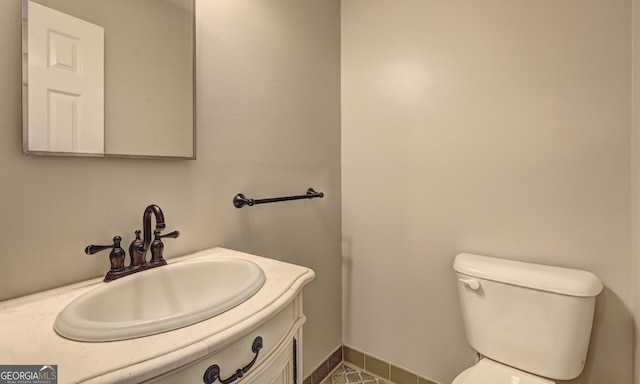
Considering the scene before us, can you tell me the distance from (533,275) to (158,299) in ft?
4.26

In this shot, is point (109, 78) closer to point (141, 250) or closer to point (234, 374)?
point (141, 250)

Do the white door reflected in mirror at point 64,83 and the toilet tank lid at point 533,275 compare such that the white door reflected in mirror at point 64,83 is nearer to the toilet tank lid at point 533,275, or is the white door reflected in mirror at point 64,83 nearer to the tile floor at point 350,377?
the toilet tank lid at point 533,275

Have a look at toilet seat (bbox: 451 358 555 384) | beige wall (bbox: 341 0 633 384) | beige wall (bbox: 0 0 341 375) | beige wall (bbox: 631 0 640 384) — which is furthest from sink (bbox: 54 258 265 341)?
beige wall (bbox: 631 0 640 384)

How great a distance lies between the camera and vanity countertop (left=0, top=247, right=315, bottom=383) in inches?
15.8

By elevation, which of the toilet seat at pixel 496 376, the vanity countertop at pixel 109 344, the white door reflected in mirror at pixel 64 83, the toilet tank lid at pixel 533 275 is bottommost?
the toilet seat at pixel 496 376

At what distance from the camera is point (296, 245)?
1420 mm

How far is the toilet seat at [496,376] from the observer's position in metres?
0.96

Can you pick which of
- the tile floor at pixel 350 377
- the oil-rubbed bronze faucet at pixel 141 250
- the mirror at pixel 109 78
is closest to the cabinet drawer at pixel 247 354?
the oil-rubbed bronze faucet at pixel 141 250

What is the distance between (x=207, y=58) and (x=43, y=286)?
87 cm

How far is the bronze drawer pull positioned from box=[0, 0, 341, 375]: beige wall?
20.0 inches

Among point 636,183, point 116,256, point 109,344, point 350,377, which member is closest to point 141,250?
point 116,256

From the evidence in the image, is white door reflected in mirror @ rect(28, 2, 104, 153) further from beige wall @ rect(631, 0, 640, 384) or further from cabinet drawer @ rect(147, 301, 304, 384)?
beige wall @ rect(631, 0, 640, 384)

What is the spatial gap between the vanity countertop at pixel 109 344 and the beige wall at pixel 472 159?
1.04 meters

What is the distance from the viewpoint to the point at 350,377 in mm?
1606
